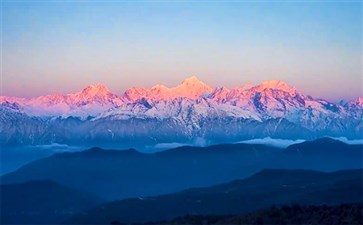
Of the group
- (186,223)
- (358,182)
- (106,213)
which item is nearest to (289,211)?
(186,223)

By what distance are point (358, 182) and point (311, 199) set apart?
33.7 m

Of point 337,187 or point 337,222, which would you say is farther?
point 337,187

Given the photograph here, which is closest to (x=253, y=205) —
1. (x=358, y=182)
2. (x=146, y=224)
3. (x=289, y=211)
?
(x=358, y=182)

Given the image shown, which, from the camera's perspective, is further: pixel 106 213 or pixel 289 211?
pixel 106 213

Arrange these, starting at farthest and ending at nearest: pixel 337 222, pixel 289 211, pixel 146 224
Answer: pixel 146 224, pixel 289 211, pixel 337 222

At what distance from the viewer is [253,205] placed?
614 feet

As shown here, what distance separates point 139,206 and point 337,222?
13471 cm

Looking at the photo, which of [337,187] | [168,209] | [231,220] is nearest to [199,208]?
[168,209]

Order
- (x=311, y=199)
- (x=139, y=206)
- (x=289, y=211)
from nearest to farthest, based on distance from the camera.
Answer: (x=289, y=211)
(x=311, y=199)
(x=139, y=206)

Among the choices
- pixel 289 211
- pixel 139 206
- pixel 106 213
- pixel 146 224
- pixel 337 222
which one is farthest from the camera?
pixel 139 206

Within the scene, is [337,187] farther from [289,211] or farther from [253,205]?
[289,211]

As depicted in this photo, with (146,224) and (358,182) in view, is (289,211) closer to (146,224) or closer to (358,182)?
(146,224)

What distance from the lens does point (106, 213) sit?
182375 millimetres

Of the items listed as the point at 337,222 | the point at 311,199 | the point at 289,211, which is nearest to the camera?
the point at 337,222
